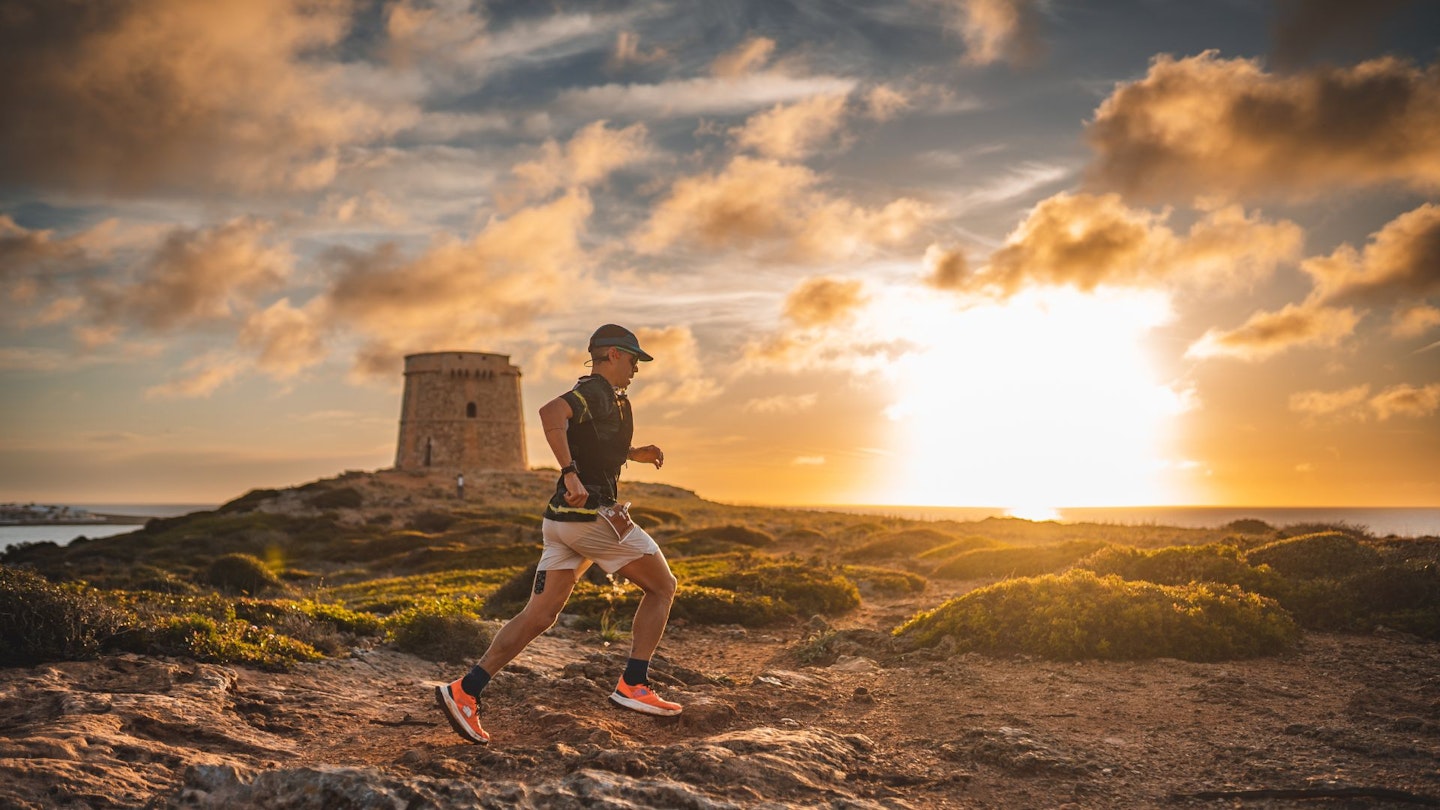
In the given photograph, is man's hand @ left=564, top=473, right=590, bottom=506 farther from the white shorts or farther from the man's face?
the man's face

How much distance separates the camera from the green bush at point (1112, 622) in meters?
8.88

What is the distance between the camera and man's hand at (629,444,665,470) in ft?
20.2

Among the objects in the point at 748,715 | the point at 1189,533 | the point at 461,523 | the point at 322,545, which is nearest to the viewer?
the point at 748,715

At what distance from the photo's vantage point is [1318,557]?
1205 cm

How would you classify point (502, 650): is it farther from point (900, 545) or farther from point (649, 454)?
point (900, 545)

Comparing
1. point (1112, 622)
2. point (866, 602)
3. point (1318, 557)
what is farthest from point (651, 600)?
point (1318, 557)

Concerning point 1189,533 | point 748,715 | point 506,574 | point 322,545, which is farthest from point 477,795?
point 322,545

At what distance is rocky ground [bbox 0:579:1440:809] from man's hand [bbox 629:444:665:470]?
186 centimetres

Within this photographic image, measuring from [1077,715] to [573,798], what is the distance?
4.59 m

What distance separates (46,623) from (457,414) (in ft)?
207

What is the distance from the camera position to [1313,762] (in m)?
5.36

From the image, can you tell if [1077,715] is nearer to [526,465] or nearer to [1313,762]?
[1313,762]

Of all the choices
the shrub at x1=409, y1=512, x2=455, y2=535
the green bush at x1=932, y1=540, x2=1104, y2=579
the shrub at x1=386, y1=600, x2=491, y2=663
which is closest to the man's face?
the shrub at x1=386, y1=600, x2=491, y2=663

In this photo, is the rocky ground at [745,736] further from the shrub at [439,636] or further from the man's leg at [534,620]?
the man's leg at [534,620]
